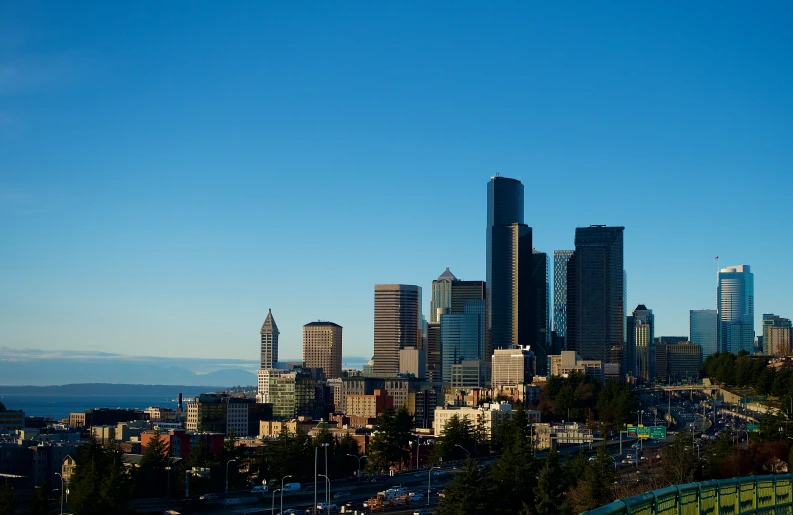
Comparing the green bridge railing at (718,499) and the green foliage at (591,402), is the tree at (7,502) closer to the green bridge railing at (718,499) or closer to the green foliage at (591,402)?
the green bridge railing at (718,499)

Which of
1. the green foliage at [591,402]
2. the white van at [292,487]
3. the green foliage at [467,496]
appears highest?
the green foliage at [467,496]

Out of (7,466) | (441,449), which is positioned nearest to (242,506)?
(441,449)

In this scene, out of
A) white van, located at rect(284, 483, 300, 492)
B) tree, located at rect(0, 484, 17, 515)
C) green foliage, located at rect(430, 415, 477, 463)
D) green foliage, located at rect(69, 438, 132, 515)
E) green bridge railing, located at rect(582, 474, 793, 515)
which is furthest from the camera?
green foliage, located at rect(430, 415, 477, 463)

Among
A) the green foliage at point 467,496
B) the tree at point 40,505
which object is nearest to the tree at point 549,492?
the green foliage at point 467,496

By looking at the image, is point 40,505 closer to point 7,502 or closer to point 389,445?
point 7,502

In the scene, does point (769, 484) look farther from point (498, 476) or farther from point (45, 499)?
point (45, 499)

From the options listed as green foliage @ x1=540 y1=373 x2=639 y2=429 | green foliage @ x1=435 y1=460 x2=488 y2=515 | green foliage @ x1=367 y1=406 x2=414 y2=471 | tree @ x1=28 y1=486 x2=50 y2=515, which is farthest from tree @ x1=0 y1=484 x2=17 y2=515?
green foliage @ x1=540 y1=373 x2=639 y2=429

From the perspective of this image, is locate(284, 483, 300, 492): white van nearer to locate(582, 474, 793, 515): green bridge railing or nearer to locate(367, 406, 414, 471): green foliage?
locate(367, 406, 414, 471): green foliage
